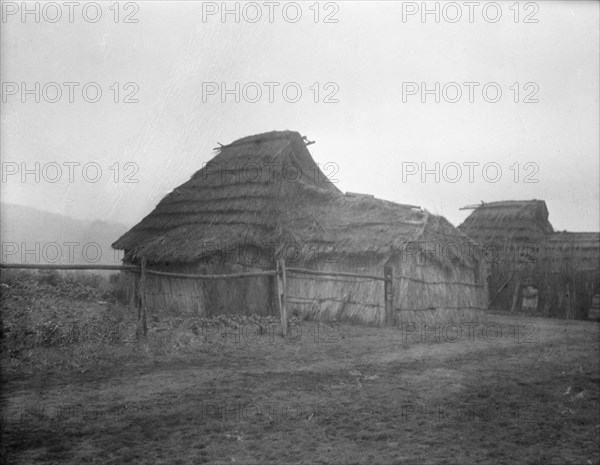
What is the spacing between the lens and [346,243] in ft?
45.0

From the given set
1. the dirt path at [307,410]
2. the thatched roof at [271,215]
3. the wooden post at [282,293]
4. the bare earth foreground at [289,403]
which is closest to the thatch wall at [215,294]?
the thatched roof at [271,215]

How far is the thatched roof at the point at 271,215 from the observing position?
45.2ft

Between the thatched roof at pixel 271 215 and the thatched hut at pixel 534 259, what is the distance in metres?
4.11

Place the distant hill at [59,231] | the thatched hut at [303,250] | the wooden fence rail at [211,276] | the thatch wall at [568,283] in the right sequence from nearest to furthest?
the wooden fence rail at [211,276] → the thatched hut at [303,250] → the thatch wall at [568,283] → the distant hill at [59,231]

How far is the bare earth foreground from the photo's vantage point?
Result: 4227 millimetres

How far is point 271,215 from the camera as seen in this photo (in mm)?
15062

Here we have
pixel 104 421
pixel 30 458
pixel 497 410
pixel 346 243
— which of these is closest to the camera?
pixel 30 458

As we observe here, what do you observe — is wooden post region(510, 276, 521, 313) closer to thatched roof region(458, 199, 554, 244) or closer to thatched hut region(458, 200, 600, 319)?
thatched hut region(458, 200, 600, 319)

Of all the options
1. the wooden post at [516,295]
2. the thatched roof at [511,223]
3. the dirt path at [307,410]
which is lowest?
the dirt path at [307,410]

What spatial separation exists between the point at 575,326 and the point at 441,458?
43.6 feet

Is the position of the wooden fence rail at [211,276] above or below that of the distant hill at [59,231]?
below

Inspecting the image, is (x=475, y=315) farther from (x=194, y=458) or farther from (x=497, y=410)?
(x=194, y=458)

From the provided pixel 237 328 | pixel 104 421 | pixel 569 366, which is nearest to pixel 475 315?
pixel 569 366

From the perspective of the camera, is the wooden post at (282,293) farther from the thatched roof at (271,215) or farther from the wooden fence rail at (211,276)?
the thatched roof at (271,215)
